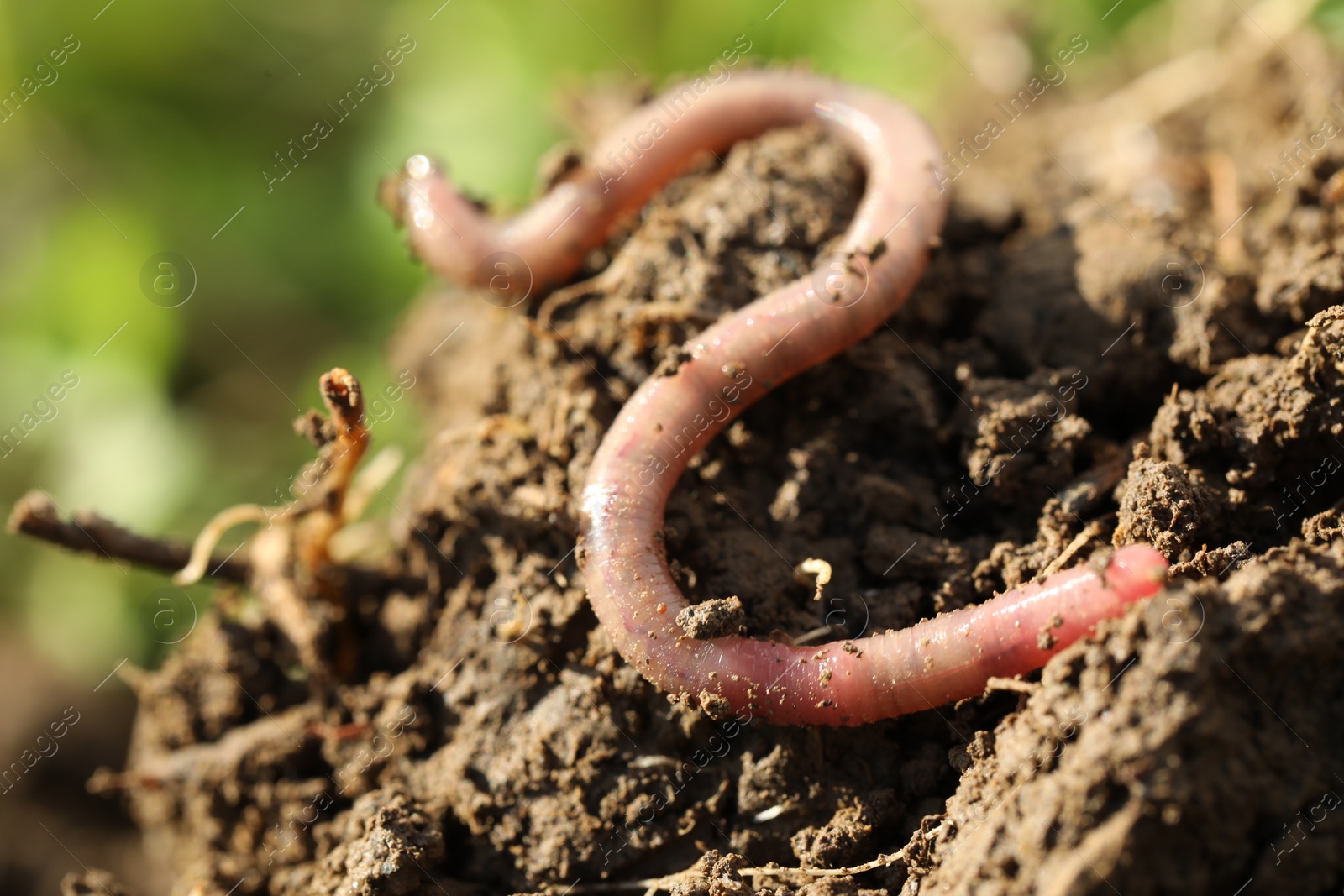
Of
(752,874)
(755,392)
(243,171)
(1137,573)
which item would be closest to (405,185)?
(755,392)

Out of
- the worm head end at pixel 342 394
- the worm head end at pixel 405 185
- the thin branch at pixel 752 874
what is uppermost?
the worm head end at pixel 405 185

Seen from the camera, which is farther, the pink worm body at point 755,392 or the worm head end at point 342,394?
the worm head end at point 342,394

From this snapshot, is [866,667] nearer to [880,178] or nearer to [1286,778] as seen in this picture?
[1286,778]

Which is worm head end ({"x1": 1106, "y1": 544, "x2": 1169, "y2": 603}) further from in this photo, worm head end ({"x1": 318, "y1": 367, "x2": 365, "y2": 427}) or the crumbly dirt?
worm head end ({"x1": 318, "y1": 367, "x2": 365, "y2": 427})

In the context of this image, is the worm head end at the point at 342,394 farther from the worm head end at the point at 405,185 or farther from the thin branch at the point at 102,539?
the worm head end at the point at 405,185

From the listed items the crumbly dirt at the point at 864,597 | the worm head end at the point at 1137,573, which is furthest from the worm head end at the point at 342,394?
the worm head end at the point at 1137,573

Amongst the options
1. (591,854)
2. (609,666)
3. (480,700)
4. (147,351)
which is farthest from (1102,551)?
(147,351)

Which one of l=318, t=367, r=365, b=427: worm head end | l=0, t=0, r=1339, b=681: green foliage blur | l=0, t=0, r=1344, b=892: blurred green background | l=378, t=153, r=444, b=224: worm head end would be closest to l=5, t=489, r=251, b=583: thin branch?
l=318, t=367, r=365, b=427: worm head end
